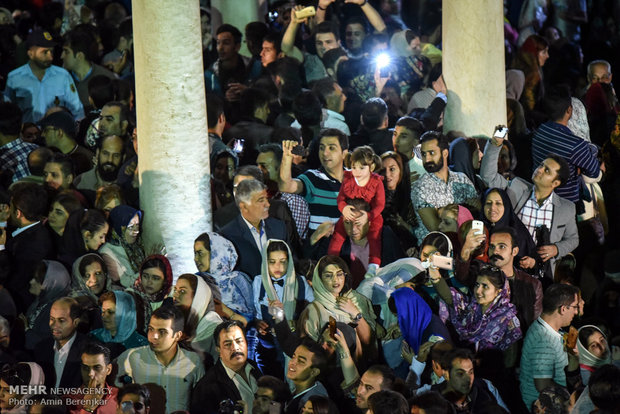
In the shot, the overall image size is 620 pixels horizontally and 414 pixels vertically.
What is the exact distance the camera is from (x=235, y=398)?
7.59 m

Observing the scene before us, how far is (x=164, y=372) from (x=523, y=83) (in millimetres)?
5771

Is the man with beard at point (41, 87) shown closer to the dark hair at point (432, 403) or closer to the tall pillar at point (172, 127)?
the tall pillar at point (172, 127)

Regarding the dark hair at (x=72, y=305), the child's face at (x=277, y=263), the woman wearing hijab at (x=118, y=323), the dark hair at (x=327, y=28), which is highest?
the dark hair at (x=327, y=28)

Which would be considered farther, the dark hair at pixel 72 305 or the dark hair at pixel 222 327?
the dark hair at pixel 72 305

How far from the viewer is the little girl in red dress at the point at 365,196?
8.96 meters

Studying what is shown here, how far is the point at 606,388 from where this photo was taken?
693cm

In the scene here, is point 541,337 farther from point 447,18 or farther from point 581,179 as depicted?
point 447,18

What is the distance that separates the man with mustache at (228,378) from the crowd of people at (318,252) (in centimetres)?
1

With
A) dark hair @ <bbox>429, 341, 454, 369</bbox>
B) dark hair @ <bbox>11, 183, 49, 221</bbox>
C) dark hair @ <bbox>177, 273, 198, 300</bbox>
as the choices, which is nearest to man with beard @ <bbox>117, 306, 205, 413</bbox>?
dark hair @ <bbox>177, 273, 198, 300</bbox>

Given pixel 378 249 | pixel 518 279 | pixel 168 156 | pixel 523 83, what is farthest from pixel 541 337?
pixel 523 83

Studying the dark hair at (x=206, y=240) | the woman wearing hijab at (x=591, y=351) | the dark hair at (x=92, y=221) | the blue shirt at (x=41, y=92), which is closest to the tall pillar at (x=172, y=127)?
the dark hair at (x=92, y=221)

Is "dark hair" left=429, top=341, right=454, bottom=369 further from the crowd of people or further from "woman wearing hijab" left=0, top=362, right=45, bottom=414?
"woman wearing hijab" left=0, top=362, right=45, bottom=414

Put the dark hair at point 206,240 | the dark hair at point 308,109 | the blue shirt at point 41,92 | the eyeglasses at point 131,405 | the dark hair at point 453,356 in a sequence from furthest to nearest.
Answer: the blue shirt at point 41,92, the dark hair at point 308,109, the dark hair at point 206,240, the dark hair at point 453,356, the eyeglasses at point 131,405

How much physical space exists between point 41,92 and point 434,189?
430 cm
